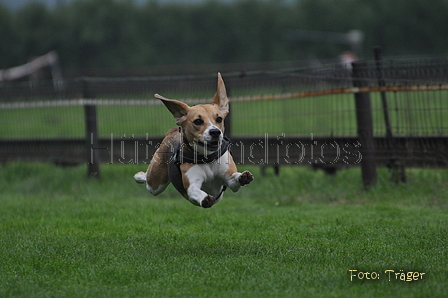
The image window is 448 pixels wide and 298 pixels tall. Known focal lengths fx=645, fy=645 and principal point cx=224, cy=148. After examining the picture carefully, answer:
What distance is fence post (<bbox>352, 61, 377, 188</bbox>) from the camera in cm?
1005

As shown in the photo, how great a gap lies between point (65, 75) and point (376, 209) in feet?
113

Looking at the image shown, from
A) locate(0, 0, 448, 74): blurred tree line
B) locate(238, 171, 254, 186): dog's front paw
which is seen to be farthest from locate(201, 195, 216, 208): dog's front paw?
locate(0, 0, 448, 74): blurred tree line

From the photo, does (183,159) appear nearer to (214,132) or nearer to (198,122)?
(198,122)

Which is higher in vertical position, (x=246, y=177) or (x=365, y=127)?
(x=365, y=127)

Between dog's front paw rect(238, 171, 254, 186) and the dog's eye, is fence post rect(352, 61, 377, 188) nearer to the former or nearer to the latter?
dog's front paw rect(238, 171, 254, 186)

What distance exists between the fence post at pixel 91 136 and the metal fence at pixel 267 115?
0.11 feet

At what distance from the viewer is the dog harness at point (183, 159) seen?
6.18m

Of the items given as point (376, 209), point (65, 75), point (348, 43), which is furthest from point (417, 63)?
point (348, 43)

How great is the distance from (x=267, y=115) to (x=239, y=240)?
225 inches

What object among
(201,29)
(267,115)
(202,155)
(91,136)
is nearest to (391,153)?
(267,115)

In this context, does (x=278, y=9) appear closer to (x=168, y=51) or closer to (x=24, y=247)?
(x=168, y=51)

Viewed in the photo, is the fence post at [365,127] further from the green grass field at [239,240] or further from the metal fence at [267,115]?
the green grass field at [239,240]

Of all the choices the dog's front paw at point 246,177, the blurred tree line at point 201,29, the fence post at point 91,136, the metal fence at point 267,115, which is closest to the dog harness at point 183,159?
the dog's front paw at point 246,177

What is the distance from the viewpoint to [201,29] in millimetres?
56188
